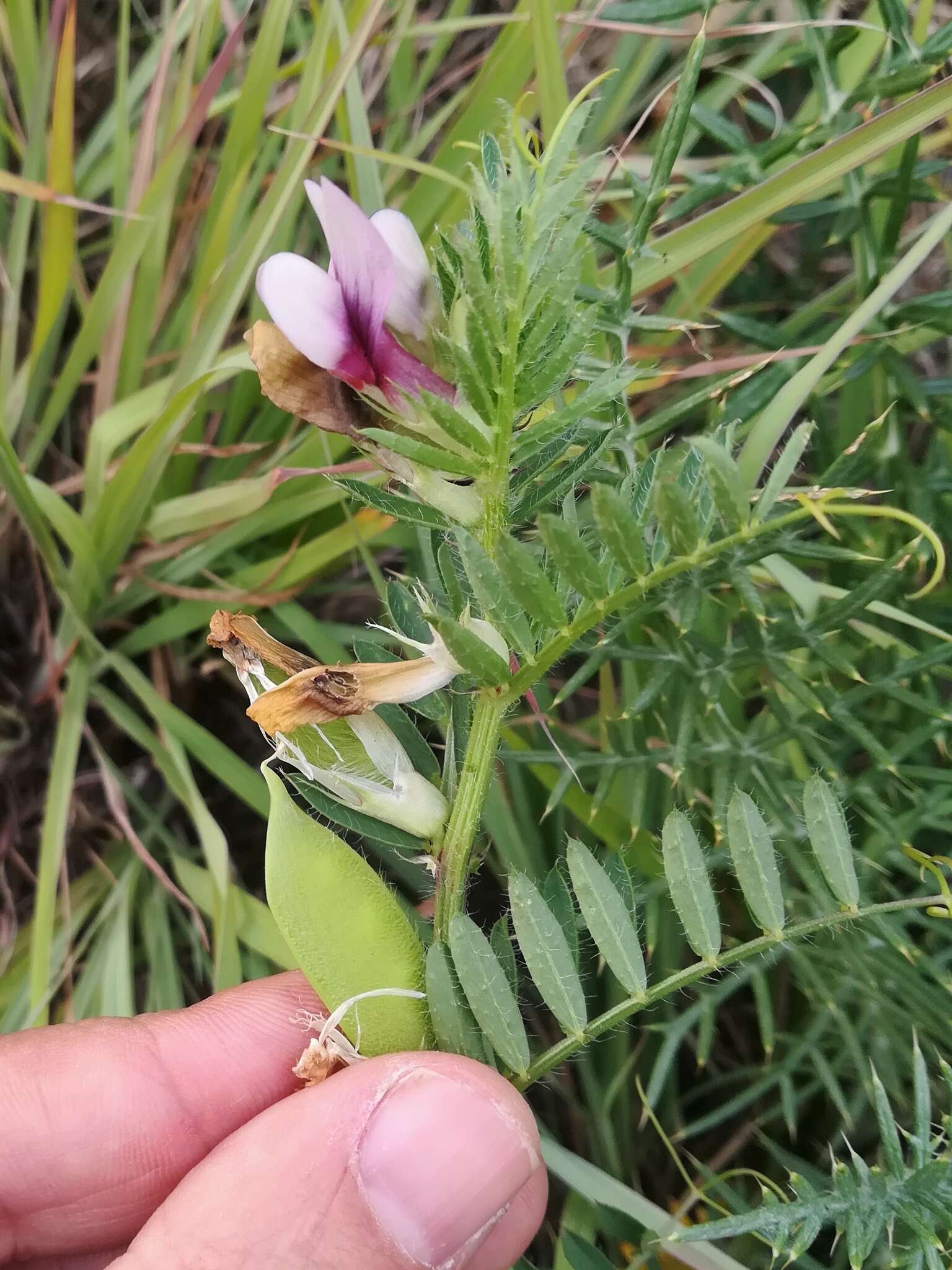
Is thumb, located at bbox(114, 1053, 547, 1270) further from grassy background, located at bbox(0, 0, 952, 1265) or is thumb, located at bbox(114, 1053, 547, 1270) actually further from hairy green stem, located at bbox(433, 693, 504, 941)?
grassy background, located at bbox(0, 0, 952, 1265)

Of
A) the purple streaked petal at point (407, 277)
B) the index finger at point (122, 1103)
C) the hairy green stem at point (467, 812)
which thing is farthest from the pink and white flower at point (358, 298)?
the index finger at point (122, 1103)

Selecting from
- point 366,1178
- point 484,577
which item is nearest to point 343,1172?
point 366,1178

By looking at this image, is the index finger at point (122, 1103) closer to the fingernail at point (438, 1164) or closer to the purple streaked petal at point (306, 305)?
the fingernail at point (438, 1164)

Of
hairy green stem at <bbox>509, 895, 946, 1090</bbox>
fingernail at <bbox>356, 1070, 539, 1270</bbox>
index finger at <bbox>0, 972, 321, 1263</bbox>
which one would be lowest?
index finger at <bbox>0, 972, 321, 1263</bbox>

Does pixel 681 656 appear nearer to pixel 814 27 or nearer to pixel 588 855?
pixel 588 855

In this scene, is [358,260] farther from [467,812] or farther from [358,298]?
[467,812]

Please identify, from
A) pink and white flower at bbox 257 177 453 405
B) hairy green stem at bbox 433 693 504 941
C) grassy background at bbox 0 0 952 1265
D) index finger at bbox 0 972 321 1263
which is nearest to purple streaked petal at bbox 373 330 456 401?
pink and white flower at bbox 257 177 453 405

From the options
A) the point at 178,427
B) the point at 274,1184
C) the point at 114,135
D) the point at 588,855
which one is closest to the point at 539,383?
the point at 588,855
